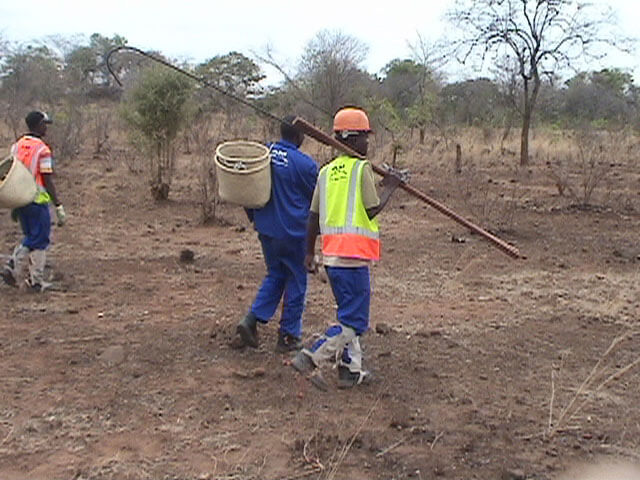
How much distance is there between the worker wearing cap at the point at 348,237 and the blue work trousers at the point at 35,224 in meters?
2.87

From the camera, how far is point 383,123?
1822 cm

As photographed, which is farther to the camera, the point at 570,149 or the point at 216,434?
the point at 570,149

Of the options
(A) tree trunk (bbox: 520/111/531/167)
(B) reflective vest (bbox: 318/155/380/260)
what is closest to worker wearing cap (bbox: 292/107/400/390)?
(B) reflective vest (bbox: 318/155/380/260)

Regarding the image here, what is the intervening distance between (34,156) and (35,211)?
0.44 metres

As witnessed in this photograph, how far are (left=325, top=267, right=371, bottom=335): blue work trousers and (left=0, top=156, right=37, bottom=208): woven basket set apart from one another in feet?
9.70

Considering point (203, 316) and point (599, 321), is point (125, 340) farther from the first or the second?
point (599, 321)

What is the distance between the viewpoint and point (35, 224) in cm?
613

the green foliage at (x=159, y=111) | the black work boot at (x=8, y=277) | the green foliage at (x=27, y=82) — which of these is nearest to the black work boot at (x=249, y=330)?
the black work boot at (x=8, y=277)

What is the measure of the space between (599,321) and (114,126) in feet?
56.9

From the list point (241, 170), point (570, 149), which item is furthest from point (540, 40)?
point (241, 170)

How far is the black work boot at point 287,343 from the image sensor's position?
477 centimetres

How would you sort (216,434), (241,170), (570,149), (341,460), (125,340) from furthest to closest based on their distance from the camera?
(570,149), (125,340), (241,170), (216,434), (341,460)

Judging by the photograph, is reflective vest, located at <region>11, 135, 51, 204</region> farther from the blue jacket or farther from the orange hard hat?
the orange hard hat

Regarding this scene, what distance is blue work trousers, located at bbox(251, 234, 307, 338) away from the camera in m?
4.71
